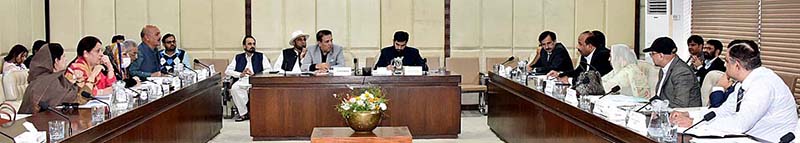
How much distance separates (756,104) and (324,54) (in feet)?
18.2

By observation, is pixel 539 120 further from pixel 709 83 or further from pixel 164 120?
pixel 164 120

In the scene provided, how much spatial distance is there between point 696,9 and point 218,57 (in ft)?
17.1

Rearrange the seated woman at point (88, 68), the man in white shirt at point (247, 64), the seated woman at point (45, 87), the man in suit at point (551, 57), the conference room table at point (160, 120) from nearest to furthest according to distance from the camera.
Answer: the conference room table at point (160, 120)
the seated woman at point (45, 87)
the seated woman at point (88, 68)
the man in suit at point (551, 57)
the man in white shirt at point (247, 64)

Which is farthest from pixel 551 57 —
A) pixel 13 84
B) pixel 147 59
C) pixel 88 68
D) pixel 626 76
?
pixel 13 84

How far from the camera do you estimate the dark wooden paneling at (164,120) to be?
15.2ft

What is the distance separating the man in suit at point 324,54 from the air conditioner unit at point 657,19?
351cm

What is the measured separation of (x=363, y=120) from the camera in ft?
20.4

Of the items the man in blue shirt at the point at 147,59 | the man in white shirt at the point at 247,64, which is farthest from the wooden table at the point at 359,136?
the man in white shirt at the point at 247,64

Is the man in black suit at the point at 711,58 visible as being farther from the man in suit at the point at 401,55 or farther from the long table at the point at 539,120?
the man in suit at the point at 401,55

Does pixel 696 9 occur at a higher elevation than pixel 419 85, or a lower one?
higher

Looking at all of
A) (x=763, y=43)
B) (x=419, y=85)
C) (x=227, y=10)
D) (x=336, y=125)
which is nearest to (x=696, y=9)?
(x=763, y=43)

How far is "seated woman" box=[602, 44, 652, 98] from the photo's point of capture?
6.53 meters

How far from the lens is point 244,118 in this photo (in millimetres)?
9977

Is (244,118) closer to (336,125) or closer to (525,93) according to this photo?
(336,125)
